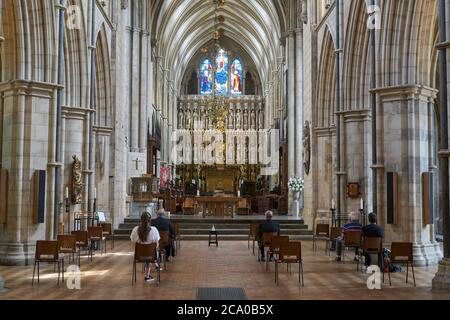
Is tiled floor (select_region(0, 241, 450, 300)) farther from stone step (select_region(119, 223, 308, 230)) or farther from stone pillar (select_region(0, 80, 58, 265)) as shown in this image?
stone step (select_region(119, 223, 308, 230))

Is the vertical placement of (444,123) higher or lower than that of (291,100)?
lower

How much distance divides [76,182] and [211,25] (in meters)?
34.9

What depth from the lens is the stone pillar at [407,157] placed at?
13531 millimetres

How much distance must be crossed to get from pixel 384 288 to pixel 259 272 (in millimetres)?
3107

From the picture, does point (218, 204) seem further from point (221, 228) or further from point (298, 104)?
point (298, 104)

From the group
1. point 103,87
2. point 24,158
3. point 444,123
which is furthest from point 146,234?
point 103,87

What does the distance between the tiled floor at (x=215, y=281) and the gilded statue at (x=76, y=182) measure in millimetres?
2151

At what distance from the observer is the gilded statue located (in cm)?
1647

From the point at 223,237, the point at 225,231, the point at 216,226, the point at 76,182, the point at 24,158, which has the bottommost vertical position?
the point at 223,237

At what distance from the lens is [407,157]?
13750 millimetres

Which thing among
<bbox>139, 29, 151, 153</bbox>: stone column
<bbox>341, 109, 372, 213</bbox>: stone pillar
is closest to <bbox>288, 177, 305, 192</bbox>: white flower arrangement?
<bbox>139, 29, 151, 153</bbox>: stone column

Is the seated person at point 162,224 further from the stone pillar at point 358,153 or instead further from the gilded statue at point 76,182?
the stone pillar at point 358,153

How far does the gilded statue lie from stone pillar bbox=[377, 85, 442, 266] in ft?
28.2
